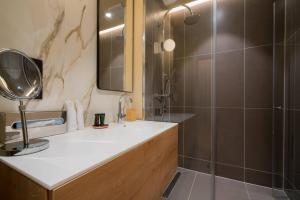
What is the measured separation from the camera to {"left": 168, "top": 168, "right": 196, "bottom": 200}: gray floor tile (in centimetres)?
142

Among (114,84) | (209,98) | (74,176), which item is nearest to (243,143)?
(209,98)

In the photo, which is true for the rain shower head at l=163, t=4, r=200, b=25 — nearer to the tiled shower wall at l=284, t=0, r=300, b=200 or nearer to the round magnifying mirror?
the tiled shower wall at l=284, t=0, r=300, b=200

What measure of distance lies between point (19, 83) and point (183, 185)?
1.65 metres

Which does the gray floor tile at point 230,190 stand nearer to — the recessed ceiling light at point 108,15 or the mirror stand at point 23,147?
the mirror stand at point 23,147

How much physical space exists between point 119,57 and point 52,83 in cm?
74

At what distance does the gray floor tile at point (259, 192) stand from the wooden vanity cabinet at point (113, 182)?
1.05 m

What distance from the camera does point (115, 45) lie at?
55.6 inches

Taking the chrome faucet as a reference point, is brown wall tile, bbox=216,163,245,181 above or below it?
below

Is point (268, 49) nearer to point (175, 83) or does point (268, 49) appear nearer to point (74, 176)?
point (175, 83)

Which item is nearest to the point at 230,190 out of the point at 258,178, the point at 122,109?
the point at 258,178

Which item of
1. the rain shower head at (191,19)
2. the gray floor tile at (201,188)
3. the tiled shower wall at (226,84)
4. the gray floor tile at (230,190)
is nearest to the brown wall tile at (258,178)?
A: the tiled shower wall at (226,84)

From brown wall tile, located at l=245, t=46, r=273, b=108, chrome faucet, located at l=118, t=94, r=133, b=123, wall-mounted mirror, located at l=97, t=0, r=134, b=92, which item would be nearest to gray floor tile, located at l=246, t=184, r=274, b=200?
brown wall tile, located at l=245, t=46, r=273, b=108

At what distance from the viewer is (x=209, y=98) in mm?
1657

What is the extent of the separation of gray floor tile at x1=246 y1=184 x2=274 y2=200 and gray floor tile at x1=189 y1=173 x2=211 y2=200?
1.29 feet
